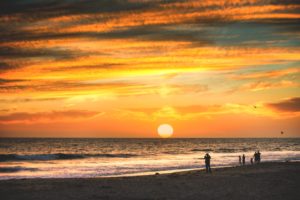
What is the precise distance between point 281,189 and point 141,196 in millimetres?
7915

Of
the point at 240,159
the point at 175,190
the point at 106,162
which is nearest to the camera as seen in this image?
the point at 175,190

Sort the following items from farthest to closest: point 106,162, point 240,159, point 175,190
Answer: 1. point 106,162
2. point 240,159
3. point 175,190

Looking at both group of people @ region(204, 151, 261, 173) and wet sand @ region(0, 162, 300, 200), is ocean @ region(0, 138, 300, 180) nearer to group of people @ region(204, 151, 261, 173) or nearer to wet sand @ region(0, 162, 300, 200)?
group of people @ region(204, 151, 261, 173)

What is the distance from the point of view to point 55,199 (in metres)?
21.6

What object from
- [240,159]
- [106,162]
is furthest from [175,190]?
[106,162]

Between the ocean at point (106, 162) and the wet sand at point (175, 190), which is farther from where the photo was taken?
the ocean at point (106, 162)

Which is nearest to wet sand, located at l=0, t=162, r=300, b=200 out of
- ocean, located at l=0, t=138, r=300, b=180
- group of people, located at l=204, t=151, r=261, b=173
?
group of people, located at l=204, t=151, r=261, b=173

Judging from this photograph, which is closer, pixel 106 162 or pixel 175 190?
pixel 175 190

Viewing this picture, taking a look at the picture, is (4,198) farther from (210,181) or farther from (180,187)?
(210,181)

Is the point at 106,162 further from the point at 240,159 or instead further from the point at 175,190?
the point at 175,190

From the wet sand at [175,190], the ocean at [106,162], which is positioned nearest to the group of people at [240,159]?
the ocean at [106,162]

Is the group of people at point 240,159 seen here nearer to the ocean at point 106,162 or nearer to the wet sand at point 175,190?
the ocean at point 106,162

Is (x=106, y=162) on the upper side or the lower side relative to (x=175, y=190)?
upper

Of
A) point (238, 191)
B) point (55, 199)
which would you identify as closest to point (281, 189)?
point (238, 191)
